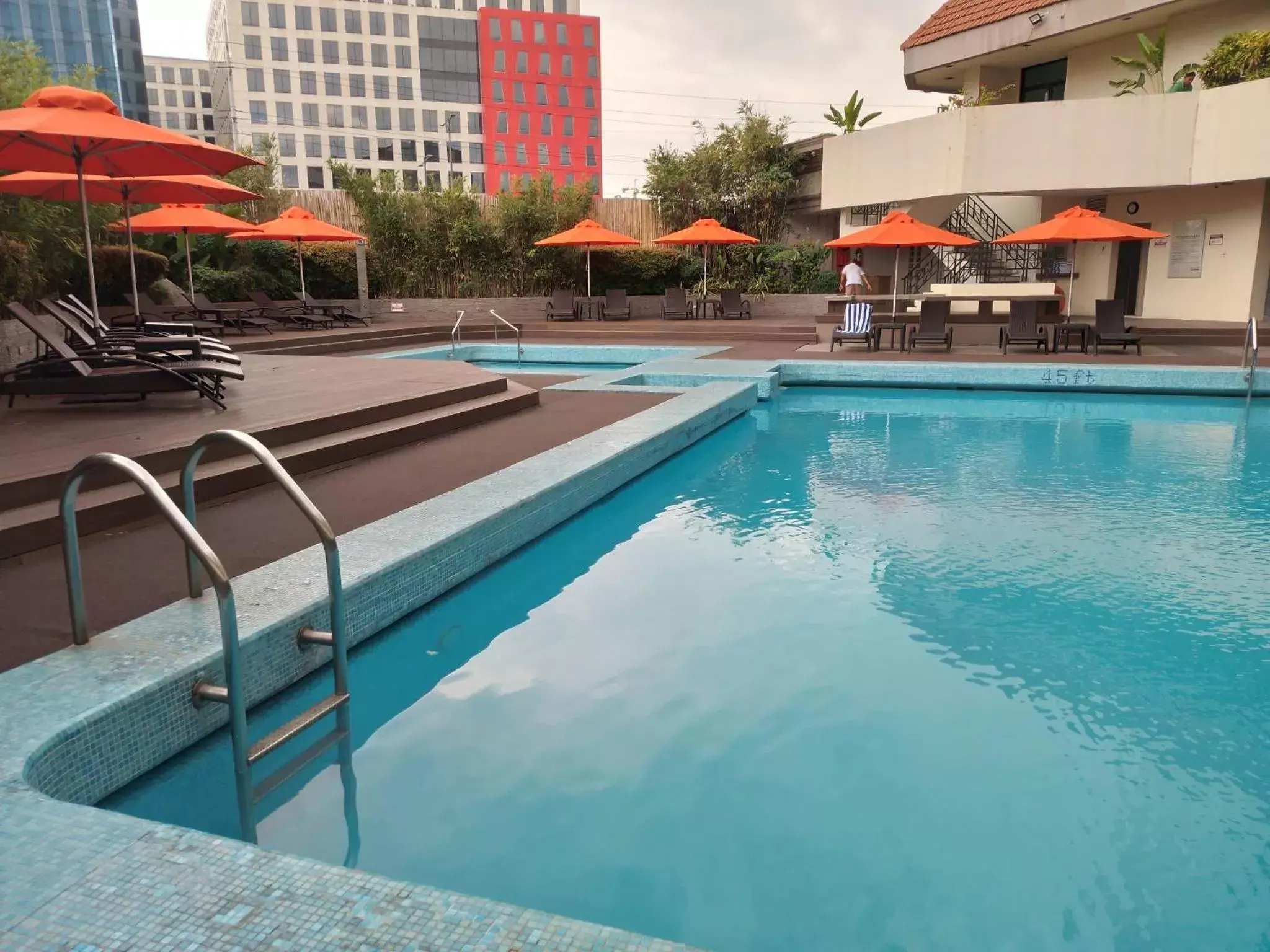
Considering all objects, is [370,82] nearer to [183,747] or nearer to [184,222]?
[184,222]

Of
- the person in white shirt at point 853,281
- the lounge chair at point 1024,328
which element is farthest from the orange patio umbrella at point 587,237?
the lounge chair at point 1024,328

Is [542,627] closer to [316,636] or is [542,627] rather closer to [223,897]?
[316,636]

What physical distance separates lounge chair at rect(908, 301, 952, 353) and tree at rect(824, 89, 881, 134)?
35.9ft

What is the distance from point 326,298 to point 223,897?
71.4 feet

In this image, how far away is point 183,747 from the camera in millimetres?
3320

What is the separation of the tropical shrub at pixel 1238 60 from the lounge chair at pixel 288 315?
58.4 feet

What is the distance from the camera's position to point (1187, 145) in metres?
17.0

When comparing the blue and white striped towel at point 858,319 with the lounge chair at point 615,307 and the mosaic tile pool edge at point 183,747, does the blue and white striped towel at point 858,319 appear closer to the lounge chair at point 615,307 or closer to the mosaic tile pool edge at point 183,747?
the lounge chair at point 615,307

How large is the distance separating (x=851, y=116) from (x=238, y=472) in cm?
2292

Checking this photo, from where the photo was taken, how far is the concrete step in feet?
15.3

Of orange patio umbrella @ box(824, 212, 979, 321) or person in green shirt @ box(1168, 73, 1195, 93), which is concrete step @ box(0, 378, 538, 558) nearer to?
orange patio umbrella @ box(824, 212, 979, 321)

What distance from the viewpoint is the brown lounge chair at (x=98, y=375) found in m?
7.33

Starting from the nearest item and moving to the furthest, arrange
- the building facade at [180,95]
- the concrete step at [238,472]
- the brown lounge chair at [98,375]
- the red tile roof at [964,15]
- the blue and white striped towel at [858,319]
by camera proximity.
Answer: the concrete step at [238,472]
the brown lounge chair at [98,375]
the blue and white striped towel at [858,319]
the red tile roof at [964,15]
the building facade at [180,95]

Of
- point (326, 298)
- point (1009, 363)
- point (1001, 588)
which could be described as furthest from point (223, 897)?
point (326, 298)
